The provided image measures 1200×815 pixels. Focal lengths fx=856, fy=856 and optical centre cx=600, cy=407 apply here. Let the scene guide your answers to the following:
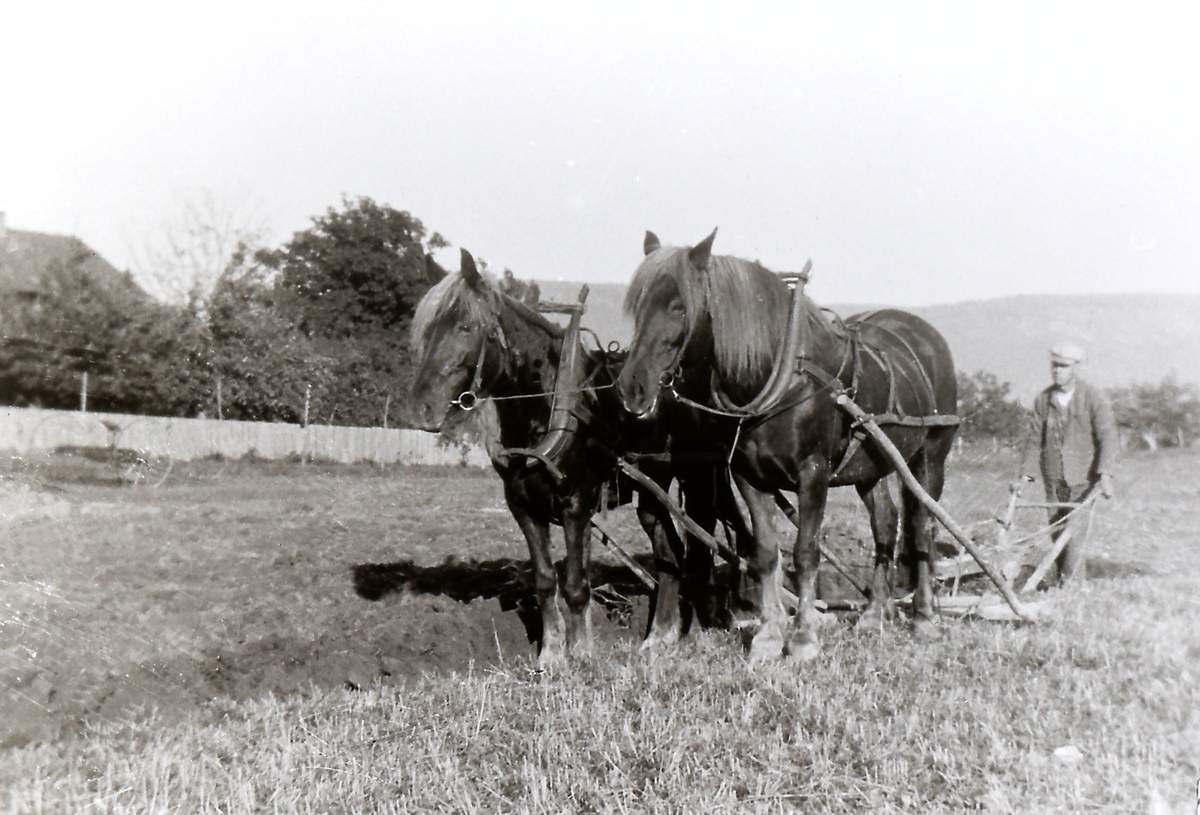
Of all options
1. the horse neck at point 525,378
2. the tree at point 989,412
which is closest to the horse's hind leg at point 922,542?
the horse neck at point 525,378

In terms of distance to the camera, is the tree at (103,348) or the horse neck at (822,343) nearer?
the horse neck at (822,343)

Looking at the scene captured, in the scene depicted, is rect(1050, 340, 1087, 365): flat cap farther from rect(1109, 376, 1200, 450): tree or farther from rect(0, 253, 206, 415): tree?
rect(1109, 376, 1200, 450): tree

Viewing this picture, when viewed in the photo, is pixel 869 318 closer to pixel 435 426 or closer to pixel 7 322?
pixel 435 426

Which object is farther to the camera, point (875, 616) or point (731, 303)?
point (875, 616)

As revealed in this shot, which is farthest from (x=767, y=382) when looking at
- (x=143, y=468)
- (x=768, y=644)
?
(x=143, y=468)

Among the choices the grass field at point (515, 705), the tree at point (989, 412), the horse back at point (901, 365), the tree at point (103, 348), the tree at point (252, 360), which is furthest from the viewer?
the tree at point (989, 412)

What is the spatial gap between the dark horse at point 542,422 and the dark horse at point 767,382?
58 cm

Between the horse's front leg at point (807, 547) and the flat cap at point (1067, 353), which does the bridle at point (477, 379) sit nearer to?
the horse's front leg at point (807, 547)

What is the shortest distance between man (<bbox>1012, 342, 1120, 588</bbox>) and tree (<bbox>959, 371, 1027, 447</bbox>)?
2370 centimetres

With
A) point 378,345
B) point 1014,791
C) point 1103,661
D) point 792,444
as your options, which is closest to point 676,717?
point 1014,791

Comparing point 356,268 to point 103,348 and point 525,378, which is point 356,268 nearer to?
point 103,348

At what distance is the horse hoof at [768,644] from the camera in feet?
15.6

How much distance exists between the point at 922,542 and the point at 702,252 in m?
2.90

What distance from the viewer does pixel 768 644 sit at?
4.82 metres
